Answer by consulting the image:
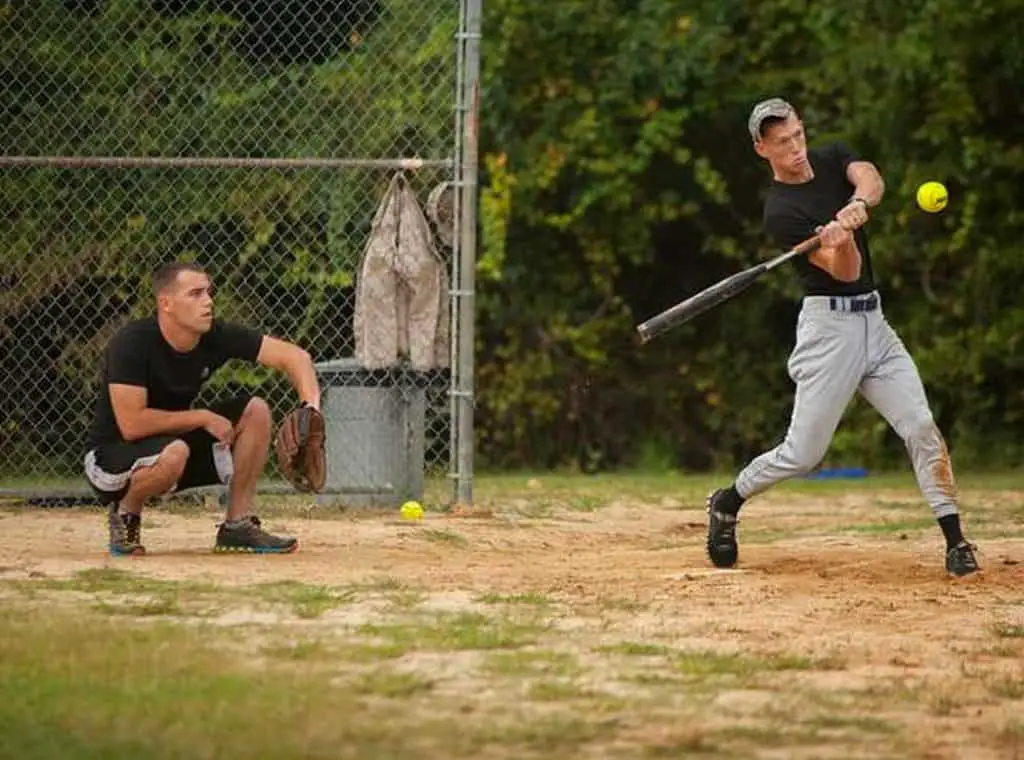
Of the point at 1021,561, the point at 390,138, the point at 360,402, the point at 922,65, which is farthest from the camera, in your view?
the point at 922,65

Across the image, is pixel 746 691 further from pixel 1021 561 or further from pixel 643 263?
pixel 643 263

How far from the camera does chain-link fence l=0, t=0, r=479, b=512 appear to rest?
14.4 m

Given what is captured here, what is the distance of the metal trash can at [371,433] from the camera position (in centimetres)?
1447

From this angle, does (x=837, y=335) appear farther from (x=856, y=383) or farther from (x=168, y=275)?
(x=168, y=275)

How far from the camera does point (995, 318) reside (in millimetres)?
19531

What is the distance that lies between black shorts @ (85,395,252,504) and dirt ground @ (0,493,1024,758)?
1.13 ft

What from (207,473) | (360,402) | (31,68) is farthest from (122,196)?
(207,473)

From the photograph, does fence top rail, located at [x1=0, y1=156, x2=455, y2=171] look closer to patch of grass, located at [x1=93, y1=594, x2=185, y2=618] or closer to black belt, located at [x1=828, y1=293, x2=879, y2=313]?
black belt, located at [x1=828, y1=293, x2=879, y2=313]

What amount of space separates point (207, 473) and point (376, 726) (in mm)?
4916

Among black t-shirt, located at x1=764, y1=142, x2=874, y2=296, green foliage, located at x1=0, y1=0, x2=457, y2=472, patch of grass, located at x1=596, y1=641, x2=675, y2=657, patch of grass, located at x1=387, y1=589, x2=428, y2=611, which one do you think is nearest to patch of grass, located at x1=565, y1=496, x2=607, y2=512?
green foliage, located at x1=0, y1=0, x2=457, y2=472

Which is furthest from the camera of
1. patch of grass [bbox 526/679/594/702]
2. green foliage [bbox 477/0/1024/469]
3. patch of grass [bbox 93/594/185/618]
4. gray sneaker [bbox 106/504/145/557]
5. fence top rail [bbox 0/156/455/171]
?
green foliage [bbox 477/0/1024/469]

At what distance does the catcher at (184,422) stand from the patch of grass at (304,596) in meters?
1.30

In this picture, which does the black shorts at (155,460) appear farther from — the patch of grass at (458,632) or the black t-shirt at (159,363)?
the patch of grass at (458,632)

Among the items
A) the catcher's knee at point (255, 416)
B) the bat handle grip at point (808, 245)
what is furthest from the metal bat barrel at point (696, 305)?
the catcher's knee at point (255, 416)
